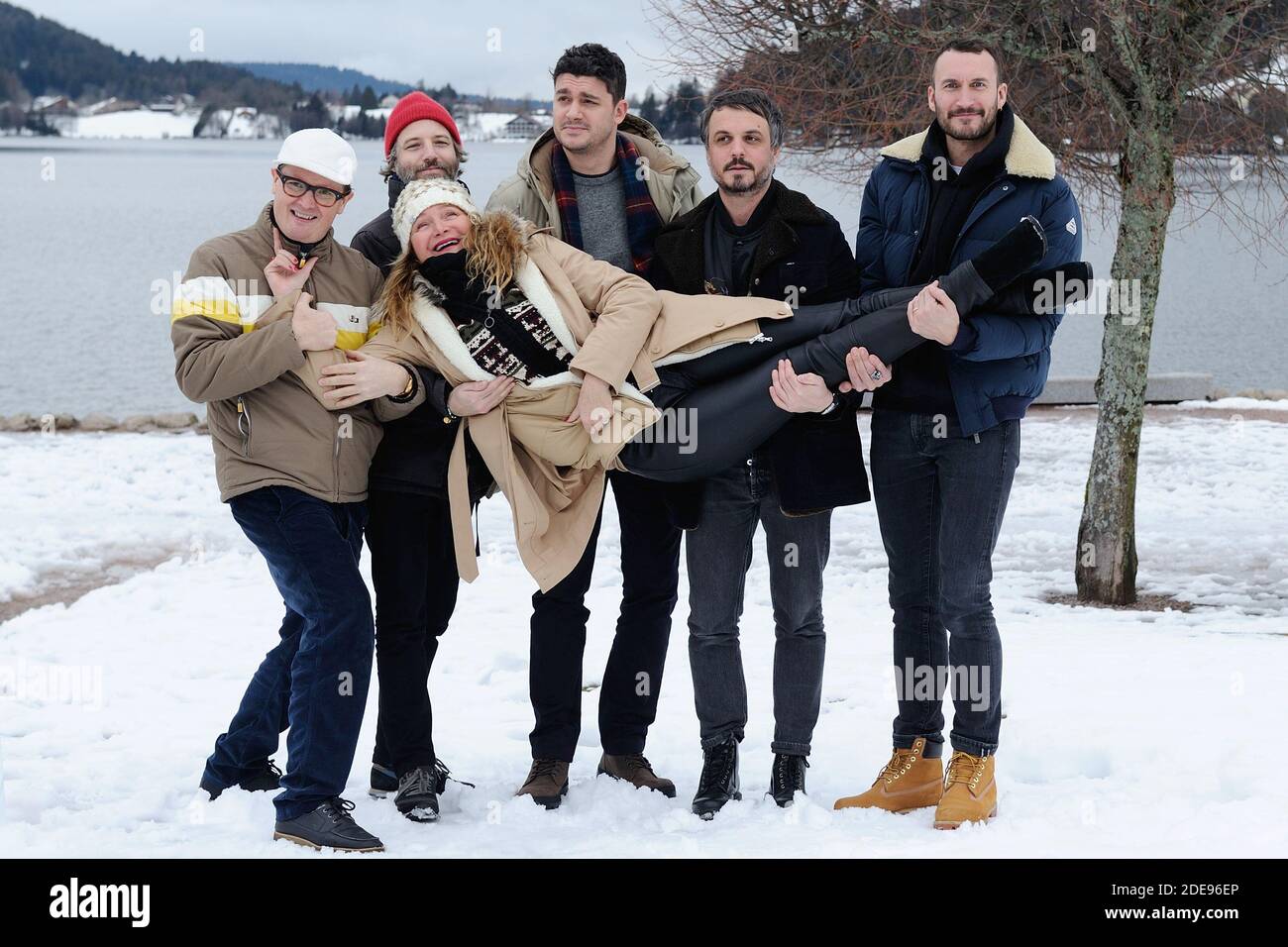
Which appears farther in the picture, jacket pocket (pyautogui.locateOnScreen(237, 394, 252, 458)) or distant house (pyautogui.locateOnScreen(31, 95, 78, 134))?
distant house (pyautogui.locateOnScreen(31, 95, 78, 134))

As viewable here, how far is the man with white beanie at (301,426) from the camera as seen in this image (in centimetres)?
354

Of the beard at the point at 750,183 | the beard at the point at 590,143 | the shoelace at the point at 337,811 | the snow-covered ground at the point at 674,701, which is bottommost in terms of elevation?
the snow-covered ground at the point at 674,701

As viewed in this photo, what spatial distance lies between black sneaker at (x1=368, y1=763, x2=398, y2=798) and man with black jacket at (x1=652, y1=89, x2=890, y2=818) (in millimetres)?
1005

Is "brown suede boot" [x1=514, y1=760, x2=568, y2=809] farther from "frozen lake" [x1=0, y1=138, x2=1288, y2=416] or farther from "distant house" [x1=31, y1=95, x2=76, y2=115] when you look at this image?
"distant house" [x1=31, y1=95, x2=76, y2=115]

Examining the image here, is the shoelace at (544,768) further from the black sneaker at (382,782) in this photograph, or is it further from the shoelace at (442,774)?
the black sneaker at (382,782)

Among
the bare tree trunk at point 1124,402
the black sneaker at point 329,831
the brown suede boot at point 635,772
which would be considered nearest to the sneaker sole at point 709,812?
the brown suede boot at point 635,772

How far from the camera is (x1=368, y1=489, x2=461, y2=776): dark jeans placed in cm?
381

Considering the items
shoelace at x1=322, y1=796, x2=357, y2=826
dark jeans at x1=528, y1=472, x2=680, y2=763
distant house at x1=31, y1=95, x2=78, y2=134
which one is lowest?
shoelace at x1=322, y1=796, x2=357, y2=826

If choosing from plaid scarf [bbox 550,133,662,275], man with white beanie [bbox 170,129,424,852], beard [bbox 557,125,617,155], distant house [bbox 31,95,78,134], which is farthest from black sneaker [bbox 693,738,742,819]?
distant house [bbox 31,95,78,134]

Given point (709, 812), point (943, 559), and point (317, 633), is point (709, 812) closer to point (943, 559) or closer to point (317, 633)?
point (943, 559)

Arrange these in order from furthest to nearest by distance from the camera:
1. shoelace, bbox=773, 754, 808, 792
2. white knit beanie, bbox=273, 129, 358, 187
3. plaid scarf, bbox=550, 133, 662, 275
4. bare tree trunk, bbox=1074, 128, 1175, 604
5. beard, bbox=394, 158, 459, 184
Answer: bare tree trunk, bbox=1074, 128, 1175, 604
beard, bbox=394, 158, 459, 184
plaid scarf, bbox=550, 133, 662, 275
shoelace, bbox=773, 754, 808, 792
white knit beanie, bbox=273, 129, 358, 187

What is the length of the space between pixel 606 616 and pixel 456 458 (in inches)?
137

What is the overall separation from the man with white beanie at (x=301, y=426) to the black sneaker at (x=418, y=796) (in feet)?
0.81

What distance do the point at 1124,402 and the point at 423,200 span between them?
576 centimetres
